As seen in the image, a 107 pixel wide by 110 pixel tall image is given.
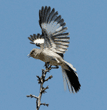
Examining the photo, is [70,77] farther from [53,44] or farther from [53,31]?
[53,31]

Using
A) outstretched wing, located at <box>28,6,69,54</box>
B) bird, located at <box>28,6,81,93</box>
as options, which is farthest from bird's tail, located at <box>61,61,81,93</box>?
outstretched wing, located at <box>28,6,69,54</box>

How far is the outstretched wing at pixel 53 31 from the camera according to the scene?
5.27 metres

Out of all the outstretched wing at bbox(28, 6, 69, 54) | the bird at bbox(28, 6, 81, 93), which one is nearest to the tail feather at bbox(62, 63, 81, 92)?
the bird at bbox(28, 6, 81, 93)

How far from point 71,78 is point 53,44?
914 millimetres

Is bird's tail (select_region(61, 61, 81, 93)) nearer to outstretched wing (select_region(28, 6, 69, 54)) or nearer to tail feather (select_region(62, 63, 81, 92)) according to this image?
tail feather (select_region(62, 63, 81, 92))

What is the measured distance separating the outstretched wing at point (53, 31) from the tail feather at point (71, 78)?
464 mm

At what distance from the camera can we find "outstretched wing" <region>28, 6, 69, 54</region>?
5270 mm

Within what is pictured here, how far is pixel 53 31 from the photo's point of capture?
5.43 m

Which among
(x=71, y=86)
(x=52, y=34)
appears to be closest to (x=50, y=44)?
(x=52, y=34)

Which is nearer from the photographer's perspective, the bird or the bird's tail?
the bird

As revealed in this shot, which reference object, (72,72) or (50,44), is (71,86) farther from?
(50,44)

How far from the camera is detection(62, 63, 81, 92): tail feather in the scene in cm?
530

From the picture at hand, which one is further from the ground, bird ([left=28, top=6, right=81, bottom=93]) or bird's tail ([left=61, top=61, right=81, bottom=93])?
bird ([left=28, top=6, right=81, bottom=93])

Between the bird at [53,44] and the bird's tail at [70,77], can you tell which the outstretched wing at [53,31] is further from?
the bird's tail at [70,77]
